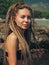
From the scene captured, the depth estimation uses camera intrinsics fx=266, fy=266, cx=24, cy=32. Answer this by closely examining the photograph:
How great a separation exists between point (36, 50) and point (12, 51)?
230cm

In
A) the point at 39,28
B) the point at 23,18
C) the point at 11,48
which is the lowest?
the point at 39,28

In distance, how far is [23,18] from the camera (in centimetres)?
190

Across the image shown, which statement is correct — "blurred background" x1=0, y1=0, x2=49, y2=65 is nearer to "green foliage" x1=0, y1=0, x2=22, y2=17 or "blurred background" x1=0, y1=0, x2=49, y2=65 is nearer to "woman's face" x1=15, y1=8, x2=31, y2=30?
"green foliage" x1=0, y1=0, x2=22, y2=17

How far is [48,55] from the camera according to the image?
13.8ft

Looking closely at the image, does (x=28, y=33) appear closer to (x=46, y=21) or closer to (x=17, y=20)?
(x=17, y=20)

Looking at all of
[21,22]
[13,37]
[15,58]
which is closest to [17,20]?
[21,22]

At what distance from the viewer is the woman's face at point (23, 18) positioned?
1.90 meters

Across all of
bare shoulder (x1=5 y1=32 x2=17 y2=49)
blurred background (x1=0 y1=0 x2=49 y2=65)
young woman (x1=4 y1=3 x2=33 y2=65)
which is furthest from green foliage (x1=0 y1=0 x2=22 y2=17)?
bare shoulder (x1=5 y1=32 x2=17 y2=49)

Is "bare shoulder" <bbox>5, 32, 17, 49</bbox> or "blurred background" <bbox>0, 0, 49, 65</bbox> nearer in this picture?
"bare shoulder" <bbox>5, 32, 17, 49</bbox>

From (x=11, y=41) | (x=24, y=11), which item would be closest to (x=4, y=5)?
(x=24, y=11)

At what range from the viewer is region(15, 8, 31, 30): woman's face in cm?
190

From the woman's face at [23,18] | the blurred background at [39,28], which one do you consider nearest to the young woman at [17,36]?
the woman's face at [23,18]

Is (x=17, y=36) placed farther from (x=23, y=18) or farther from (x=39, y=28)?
(x=39, y=28)

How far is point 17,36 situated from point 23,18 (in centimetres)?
15
